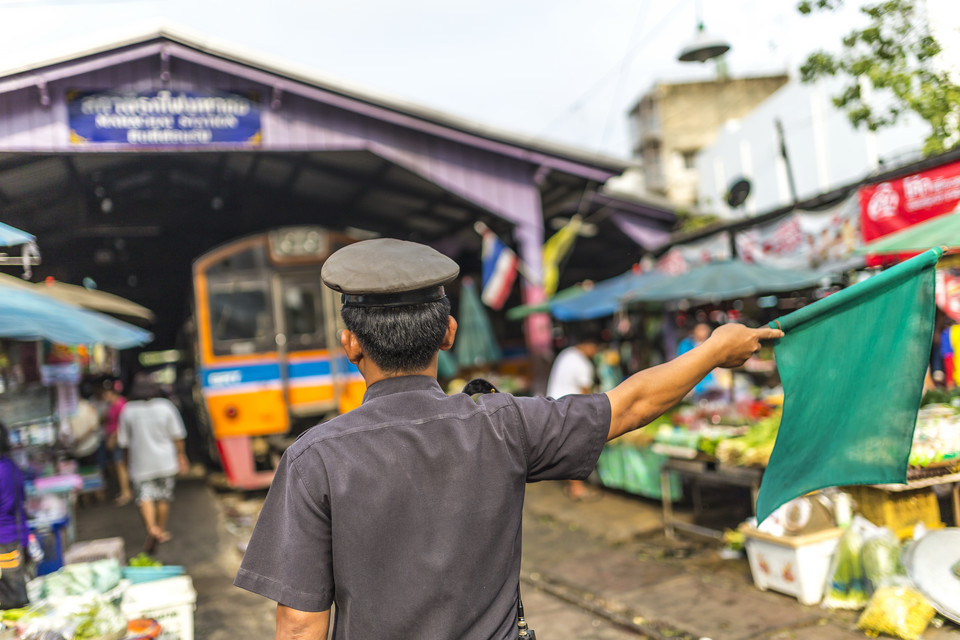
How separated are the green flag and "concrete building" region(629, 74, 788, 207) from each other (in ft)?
104

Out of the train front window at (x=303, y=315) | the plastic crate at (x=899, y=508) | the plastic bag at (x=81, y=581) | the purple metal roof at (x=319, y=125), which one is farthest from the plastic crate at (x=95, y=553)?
the plastic crate at (x=899, y=508)

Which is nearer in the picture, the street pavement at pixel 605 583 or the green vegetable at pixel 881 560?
the green vegetable at pixel 881 560

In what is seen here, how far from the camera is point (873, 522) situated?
5430 mm

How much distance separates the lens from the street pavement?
489 centimetres

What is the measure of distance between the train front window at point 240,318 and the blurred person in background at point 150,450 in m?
1.77

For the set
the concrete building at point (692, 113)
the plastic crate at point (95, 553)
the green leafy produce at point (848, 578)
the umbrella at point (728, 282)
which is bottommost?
the green leafy produce at point (848, 578)

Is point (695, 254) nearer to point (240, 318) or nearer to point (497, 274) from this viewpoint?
point (497, 274)

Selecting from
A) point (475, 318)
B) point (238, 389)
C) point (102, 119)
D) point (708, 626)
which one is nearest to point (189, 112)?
point (102, 119)

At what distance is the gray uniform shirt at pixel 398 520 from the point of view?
1.61m

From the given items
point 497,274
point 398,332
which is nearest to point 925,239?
point 398,332

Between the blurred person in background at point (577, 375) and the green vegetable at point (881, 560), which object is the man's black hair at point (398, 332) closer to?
the green vegetable at point (881, 560)

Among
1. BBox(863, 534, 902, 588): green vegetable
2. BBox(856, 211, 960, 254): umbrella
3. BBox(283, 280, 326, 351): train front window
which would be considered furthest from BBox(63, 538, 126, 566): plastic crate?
BBox(856, 211, 960, 254): umbrella

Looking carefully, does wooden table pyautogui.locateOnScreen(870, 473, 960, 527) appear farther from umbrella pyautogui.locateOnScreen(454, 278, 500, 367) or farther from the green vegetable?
umbrella pyautogui.locateOnScreen(454, 278, 500, 367)

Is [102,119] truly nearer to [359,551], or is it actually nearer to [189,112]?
[189,112]
